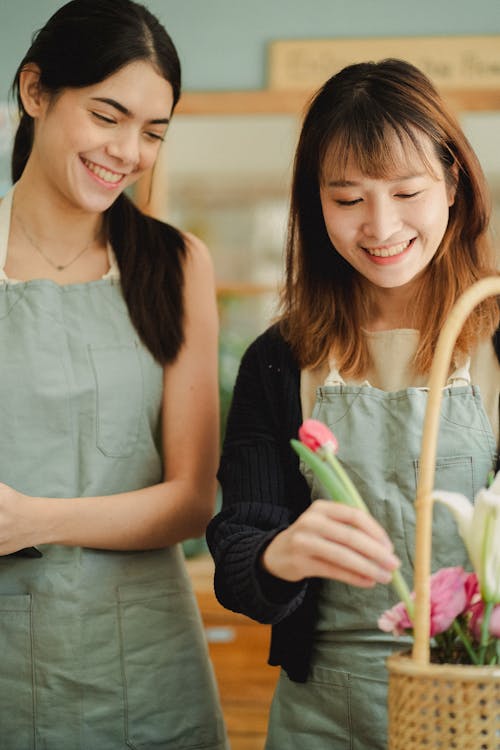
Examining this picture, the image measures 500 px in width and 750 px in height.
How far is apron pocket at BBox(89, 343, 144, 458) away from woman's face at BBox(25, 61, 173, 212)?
0.24 metres

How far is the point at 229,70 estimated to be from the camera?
12.8 feet

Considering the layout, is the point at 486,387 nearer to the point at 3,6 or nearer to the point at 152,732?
the point at 152,732

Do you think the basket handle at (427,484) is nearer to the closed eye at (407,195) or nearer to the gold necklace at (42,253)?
the closed eye at (407,195)

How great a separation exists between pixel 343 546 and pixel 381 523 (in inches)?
14.9

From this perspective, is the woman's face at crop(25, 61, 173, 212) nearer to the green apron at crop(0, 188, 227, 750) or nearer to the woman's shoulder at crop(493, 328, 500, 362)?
the green apron at crop(0, 188, 227, 750)

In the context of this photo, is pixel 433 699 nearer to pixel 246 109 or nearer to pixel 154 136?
pixel 154 136

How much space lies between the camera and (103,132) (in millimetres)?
1565

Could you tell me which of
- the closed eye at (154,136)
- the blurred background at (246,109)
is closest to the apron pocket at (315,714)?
the closed eye at (154,136)

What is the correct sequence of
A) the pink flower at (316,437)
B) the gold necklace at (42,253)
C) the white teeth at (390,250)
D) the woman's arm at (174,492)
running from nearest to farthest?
1. the pink flower at (316,437)
2. the white teeth at (390,250)
3. the woman's arm at (174,492)
4. the gold necklace at (42,253)

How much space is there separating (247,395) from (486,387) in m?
0.35

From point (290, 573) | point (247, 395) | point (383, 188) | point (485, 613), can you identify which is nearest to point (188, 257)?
point (247, 395)

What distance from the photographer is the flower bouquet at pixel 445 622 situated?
2.90 feet

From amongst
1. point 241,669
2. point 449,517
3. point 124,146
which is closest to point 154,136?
point 124,146

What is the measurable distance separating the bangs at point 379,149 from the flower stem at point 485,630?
60cm
